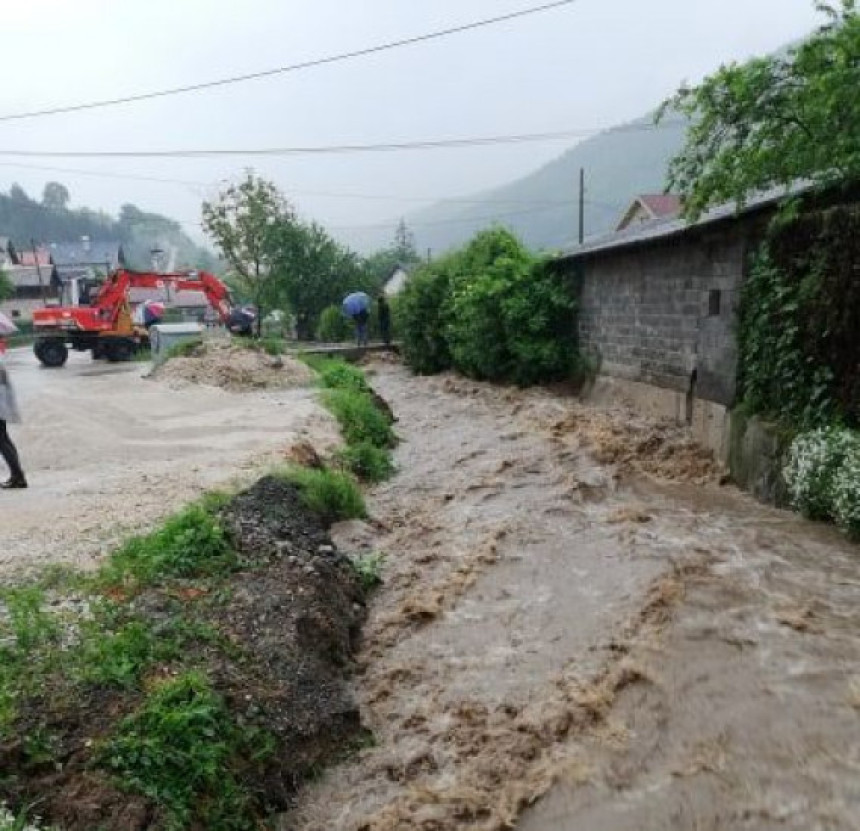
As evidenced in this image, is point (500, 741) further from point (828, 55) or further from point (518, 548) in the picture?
point (828, 55)

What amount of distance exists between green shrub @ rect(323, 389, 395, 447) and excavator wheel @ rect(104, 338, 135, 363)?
45.8 ft

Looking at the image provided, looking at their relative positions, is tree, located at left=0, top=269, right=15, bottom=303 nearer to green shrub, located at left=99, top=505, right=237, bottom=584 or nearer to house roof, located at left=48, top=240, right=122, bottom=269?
house roof, located at left=48, top=240, right=122, bottom=269

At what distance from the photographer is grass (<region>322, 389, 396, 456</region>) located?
13.1m

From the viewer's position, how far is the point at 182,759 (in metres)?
3.97

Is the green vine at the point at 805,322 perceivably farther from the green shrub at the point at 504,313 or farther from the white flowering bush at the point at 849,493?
the green shrub at the point at 504,313

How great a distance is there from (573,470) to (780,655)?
525 centimetres

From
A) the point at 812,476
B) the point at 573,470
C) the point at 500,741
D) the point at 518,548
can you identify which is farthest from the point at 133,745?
the point at 573,470

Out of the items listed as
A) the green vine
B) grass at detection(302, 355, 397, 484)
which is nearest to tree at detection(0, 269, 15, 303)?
grass at detection(302, 355, 397, 484)

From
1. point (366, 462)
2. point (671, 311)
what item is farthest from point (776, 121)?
point (366, 462)

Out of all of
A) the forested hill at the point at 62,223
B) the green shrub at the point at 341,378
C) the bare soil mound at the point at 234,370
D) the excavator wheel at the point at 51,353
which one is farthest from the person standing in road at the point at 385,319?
the forested hill at the point at 62,223

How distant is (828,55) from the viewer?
7535 millimetres

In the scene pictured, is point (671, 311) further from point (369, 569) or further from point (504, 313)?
point (369, 569)

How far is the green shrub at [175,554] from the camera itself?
5902 mm

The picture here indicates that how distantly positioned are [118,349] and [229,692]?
24711mm
